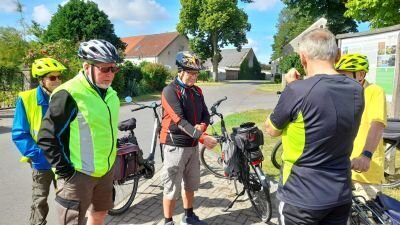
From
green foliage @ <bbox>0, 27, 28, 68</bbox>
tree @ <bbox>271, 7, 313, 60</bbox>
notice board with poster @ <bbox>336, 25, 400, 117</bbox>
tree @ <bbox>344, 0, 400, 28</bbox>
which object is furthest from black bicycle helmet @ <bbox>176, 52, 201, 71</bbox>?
tree @ <bbox>271, 7, 313, 60</bbox>

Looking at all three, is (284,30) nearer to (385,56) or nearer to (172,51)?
(172,51)

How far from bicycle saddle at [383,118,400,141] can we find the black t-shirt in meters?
3.45

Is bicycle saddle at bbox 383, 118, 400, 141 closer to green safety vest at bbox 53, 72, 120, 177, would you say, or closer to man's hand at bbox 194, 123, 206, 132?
man's hand at bbox 194, 123, 206, 132

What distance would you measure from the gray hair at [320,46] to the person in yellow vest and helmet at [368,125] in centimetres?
107

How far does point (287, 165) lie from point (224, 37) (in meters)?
48.1

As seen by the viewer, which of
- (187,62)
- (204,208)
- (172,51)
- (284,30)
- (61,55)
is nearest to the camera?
(187,62)

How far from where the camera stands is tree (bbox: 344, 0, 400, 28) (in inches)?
465

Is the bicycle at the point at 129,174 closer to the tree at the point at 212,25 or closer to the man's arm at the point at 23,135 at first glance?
the man's arm at the point at 23,135

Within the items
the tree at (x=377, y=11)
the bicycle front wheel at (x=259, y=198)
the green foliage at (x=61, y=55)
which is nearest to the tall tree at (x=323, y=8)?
the tree at (x=377, y=11)

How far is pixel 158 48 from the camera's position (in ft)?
177

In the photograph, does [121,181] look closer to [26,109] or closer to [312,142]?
[26,109]

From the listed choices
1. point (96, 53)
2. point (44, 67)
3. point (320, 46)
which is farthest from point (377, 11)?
point (96, 53)

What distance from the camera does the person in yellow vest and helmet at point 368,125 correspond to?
2840 millimetres

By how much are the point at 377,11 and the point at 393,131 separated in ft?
30.1
